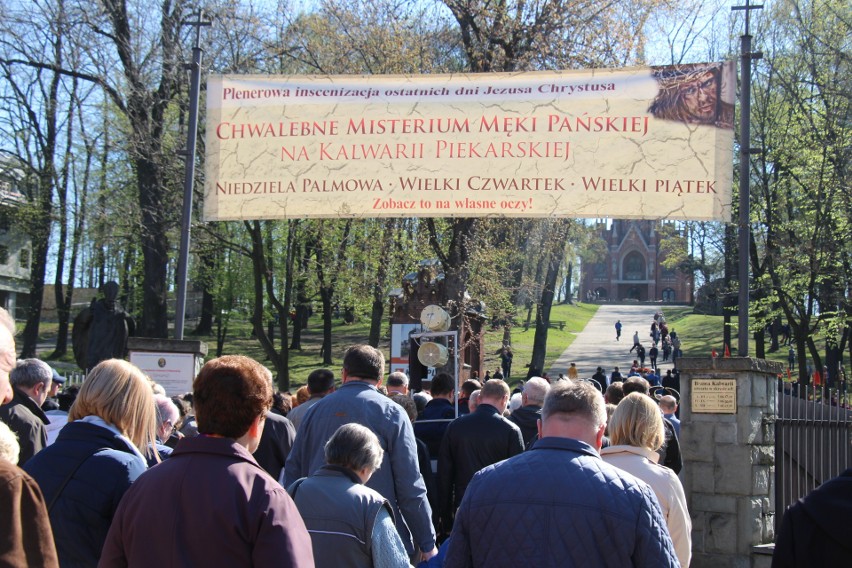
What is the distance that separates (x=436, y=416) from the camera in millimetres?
8711

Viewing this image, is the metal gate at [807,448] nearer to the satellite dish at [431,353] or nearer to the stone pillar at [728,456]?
the stone pillar at [728,456]

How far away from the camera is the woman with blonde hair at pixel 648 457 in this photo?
466cm

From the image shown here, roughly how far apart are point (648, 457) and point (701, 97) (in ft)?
21.8

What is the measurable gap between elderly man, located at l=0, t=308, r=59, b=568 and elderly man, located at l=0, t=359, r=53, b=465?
310 cm

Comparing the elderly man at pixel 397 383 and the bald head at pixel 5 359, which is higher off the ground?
the bald head at pixel 5 359

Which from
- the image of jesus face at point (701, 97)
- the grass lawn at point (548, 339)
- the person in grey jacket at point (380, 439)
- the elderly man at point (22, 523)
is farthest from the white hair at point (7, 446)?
the grass lawn at point (548, 339)

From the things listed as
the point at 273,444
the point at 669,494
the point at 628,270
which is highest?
the point at 628,270

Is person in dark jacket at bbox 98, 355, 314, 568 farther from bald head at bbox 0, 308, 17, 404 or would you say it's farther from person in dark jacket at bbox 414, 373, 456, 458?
person in dark jacket at bbox 414, 373, 456, 458

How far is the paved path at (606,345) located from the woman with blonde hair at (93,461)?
33132 millimetres

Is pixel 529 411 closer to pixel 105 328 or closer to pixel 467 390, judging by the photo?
pixel 467 390

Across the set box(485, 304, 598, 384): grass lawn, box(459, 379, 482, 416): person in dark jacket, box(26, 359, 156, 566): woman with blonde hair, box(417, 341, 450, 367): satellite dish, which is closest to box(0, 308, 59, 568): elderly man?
box(26, 359, 156, 566): woman with blonde hair

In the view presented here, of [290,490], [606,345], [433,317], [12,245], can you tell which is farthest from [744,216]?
[12,245]

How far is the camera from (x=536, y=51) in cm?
1902

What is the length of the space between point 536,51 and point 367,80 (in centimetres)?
862
